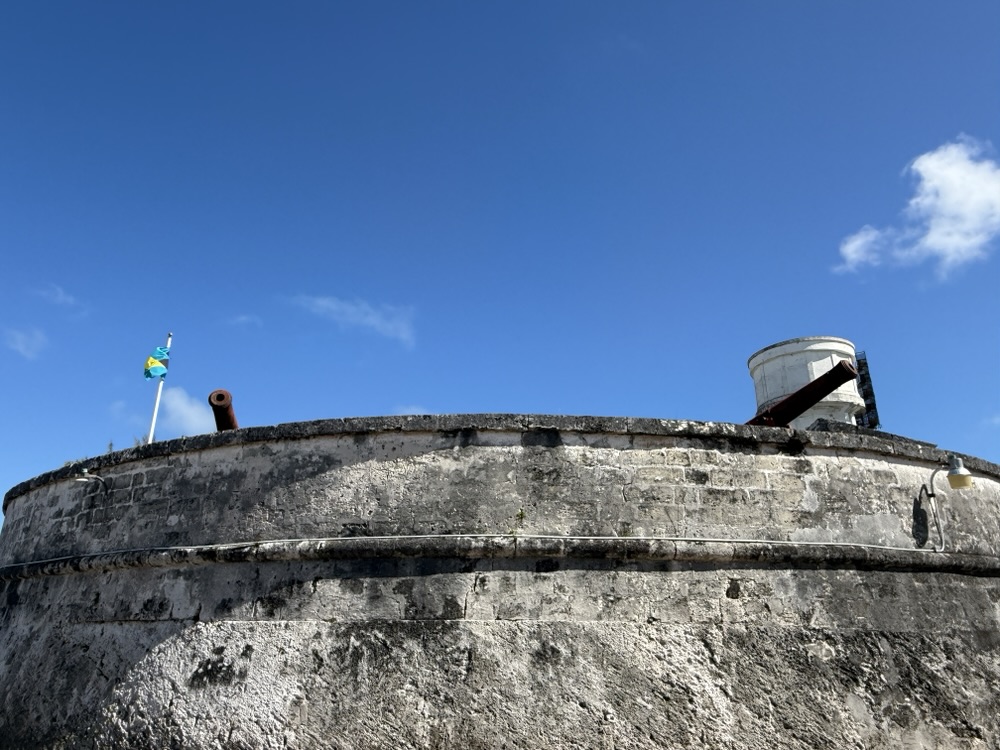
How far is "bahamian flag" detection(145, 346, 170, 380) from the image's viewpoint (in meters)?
10.6

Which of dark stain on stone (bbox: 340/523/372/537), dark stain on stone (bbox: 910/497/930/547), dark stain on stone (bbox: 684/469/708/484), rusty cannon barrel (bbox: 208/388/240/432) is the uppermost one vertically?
rusty cannon barrel (bbox: 208/388/240/432)

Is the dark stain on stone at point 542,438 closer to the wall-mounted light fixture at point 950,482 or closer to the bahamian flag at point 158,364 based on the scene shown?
the wall-mounted light fixture at point 950,482

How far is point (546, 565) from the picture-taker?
162 inches

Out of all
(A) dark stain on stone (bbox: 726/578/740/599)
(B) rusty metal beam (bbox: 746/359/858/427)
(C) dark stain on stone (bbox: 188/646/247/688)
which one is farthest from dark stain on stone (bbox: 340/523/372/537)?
(B) rusty metal beam (bbox: 746/359/858/427)

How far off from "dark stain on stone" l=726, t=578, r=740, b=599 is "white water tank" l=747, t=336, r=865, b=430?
5.44m

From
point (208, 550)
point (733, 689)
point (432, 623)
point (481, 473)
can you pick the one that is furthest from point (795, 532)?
point (208, 550)

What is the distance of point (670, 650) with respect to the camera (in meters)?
3.94

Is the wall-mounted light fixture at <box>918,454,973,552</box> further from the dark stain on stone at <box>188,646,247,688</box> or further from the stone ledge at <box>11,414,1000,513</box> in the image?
the dark stain on stone at <box>188,646,247,688</box>

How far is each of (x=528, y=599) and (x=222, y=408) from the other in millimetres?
2656

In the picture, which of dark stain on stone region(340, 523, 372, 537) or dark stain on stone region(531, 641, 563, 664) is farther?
dark stain on stone region(340, 523, 372, 537)

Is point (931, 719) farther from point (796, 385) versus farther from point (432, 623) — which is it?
point (796, 385)

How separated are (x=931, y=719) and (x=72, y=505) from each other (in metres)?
5.74

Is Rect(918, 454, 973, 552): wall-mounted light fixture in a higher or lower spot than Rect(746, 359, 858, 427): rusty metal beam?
lower

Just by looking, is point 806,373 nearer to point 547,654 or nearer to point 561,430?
point 561,430
